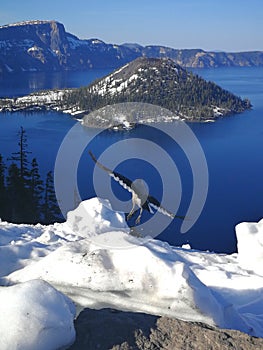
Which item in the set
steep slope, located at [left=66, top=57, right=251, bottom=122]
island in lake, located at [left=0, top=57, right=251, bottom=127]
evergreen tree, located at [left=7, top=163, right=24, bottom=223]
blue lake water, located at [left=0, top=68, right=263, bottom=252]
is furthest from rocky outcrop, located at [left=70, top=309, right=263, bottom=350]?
steep slope, located at [left=66, top=57, right=251, bottom=122]

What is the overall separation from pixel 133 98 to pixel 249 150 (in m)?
94.8

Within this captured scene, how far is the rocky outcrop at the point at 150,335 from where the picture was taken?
4672 mm

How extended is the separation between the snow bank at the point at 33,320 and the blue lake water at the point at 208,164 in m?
25.3

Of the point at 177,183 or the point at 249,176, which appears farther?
the point at 249,176

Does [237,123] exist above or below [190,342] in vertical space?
below

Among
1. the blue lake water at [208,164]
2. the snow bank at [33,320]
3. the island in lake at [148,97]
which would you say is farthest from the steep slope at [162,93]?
the snow bank at [33,320]

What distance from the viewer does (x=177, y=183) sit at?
54.1 metres

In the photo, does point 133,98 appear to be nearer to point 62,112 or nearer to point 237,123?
point 62,112

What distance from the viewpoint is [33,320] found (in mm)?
4543

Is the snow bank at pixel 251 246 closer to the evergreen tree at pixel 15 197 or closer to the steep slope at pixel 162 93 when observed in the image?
the evergreen tree at pixel 15 197

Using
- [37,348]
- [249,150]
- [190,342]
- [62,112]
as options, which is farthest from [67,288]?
[62,112]

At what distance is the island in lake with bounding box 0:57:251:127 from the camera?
13762 cm

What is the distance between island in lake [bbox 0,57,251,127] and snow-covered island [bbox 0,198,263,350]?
4217 inches

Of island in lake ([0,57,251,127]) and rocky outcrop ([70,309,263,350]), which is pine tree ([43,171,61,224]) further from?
island in lake ([0,57,251,127])
